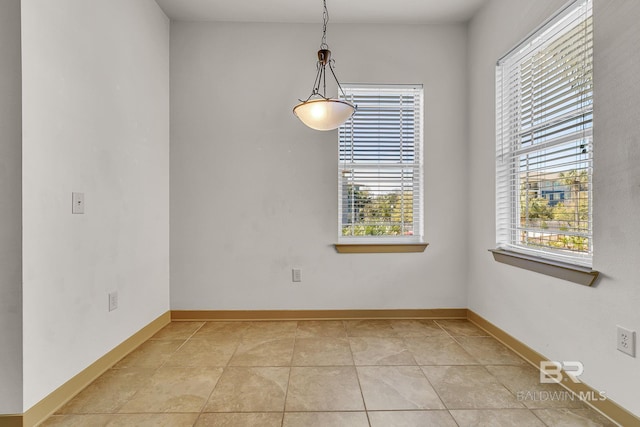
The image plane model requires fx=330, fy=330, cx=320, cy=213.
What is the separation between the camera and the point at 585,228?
1832mm

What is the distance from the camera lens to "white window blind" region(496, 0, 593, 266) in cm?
184

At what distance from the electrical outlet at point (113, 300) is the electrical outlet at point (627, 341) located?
2883mm

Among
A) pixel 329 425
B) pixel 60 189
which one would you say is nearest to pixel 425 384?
pixel 329 425

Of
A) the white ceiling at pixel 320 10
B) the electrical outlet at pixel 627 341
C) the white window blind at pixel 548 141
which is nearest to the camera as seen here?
the electrical outlet at pixel 627 341

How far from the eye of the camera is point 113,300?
7.25 feet

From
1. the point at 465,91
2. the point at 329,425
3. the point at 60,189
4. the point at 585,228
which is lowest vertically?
the point at 329,425

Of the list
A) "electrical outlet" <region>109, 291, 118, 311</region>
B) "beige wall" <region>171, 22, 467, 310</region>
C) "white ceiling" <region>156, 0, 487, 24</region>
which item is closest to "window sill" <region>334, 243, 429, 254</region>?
"beige wall" <region>171, 22, 467, 310</region>

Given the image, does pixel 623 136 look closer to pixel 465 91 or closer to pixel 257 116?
pixel 465 91

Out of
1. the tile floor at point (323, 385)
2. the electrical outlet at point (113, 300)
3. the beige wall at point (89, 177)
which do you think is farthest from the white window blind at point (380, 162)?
the electrical outlet at point (113, 300)

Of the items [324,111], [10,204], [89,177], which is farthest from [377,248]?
[10,204]

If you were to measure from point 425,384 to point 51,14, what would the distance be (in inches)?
113

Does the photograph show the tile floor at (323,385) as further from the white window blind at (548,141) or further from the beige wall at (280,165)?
the white window blind at (548,141)

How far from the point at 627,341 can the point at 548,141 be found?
1.20 m

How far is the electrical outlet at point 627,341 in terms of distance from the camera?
59.4 inches
